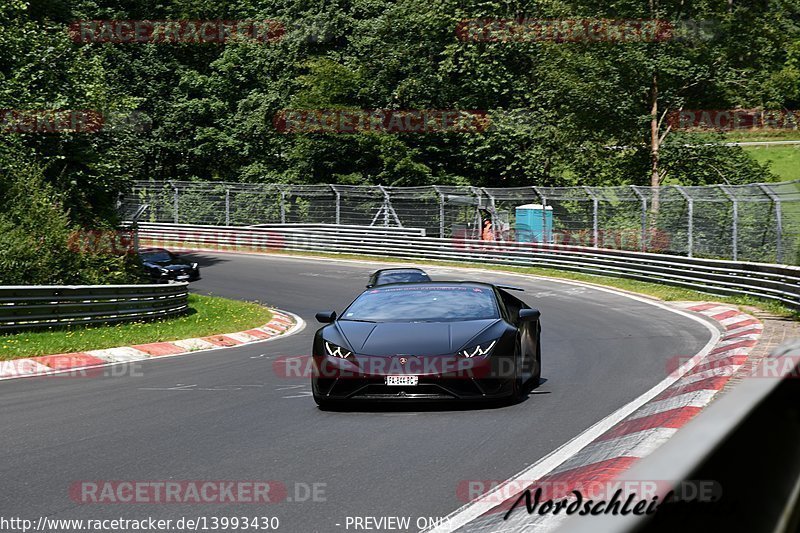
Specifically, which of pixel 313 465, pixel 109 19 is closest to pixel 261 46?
pixel 109 19

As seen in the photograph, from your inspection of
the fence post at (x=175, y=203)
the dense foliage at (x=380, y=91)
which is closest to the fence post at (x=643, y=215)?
the dense foliage at (x=380, y=91)

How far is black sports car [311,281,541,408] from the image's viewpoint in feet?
29.8

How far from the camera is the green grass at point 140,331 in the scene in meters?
15.8

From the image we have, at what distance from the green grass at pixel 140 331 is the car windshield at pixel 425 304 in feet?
21.9

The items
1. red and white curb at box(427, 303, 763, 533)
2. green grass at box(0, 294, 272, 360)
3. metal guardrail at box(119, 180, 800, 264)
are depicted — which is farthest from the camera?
metal guardrail at box(119, 180, 800, 264)

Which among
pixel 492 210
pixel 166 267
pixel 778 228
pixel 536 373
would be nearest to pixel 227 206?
pixel 492 210

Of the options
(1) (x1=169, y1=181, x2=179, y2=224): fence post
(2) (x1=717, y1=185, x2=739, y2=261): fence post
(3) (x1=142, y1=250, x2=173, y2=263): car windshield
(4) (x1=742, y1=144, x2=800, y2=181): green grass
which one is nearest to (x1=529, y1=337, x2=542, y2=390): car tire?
(2) (x1=717, y1=185, x2=739, y2=261): fence post

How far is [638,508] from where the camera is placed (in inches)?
83.0

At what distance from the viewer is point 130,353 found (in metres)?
16.2

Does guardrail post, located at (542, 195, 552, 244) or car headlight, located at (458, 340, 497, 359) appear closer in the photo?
car headlight, located at (458, 340, 497, 359)

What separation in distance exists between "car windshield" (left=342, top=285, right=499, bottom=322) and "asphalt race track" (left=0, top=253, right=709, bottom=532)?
101 centimetres

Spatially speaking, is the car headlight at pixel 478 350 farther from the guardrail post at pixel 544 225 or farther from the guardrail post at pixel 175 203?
the guardrail post at pixel 175 203
